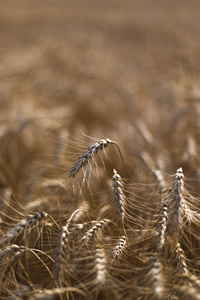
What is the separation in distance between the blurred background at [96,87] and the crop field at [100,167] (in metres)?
0.02

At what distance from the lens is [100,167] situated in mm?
2611

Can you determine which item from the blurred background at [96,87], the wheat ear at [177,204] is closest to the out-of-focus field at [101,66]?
the blurred background at [96,87]

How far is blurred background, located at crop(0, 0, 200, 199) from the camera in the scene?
2.63 meters

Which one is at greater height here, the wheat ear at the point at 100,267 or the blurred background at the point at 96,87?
the blurred background at the point at 96,87

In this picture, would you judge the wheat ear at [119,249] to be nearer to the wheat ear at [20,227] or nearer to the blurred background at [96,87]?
the wheat ear at [20,227]

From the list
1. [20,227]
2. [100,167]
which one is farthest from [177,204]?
[100,167]

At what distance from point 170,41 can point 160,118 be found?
410cm

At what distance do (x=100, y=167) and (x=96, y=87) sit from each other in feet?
6.62

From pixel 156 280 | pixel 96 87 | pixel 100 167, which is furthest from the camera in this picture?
pixel 96 87

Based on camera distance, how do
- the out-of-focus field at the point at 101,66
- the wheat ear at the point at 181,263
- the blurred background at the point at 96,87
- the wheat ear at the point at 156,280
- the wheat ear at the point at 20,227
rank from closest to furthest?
the wheat ear at the point at 156,280, the wheat ear at the point at 20,227, the wheat ear at the point at 181,263, the blurred background at the point at 96,87, the out-of-focus field at the point at 101,66

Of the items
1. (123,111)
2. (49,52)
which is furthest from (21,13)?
(123,111)

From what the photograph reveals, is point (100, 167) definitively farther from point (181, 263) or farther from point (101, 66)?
point (101, 66)

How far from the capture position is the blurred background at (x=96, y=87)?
263cm

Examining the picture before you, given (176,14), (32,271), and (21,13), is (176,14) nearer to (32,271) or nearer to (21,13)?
(21,13)
